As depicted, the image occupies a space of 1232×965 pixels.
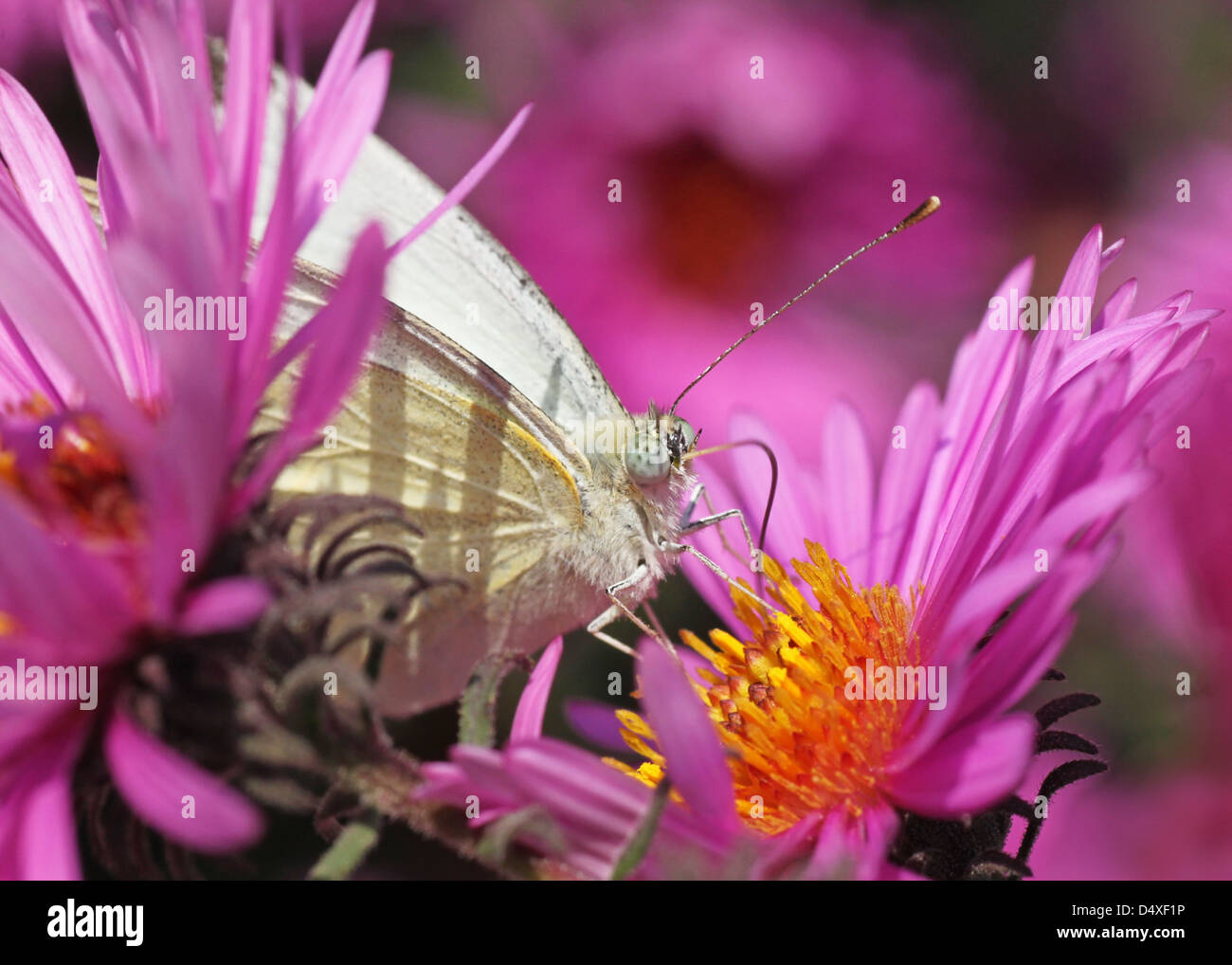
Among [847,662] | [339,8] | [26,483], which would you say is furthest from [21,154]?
[339,8]


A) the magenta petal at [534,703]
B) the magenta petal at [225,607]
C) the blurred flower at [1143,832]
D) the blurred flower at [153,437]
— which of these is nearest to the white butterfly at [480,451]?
the magenta petal at [534,703]

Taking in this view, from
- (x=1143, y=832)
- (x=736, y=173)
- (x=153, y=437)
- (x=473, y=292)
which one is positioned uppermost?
(x=736, y=173)

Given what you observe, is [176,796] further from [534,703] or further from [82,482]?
[534,703]

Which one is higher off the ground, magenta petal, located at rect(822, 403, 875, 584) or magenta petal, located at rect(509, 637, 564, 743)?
magenta petal, located at rect(822, 403, 875, 584)

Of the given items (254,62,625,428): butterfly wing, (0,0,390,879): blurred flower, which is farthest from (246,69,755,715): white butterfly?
(0,0,390,879): blurred flower

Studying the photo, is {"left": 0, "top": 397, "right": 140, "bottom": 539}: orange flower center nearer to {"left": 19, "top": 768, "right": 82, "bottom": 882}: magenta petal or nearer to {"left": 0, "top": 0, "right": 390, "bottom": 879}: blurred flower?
{"left": 0, "top": 0, "right": 390, "bottom": 879}: blurred flower

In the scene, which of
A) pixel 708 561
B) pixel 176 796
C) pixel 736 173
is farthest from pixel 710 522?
pixel 736 173

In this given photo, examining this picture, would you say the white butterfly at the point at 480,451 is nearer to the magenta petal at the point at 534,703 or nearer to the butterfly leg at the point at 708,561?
the butterfly leg at the point at 708,561
